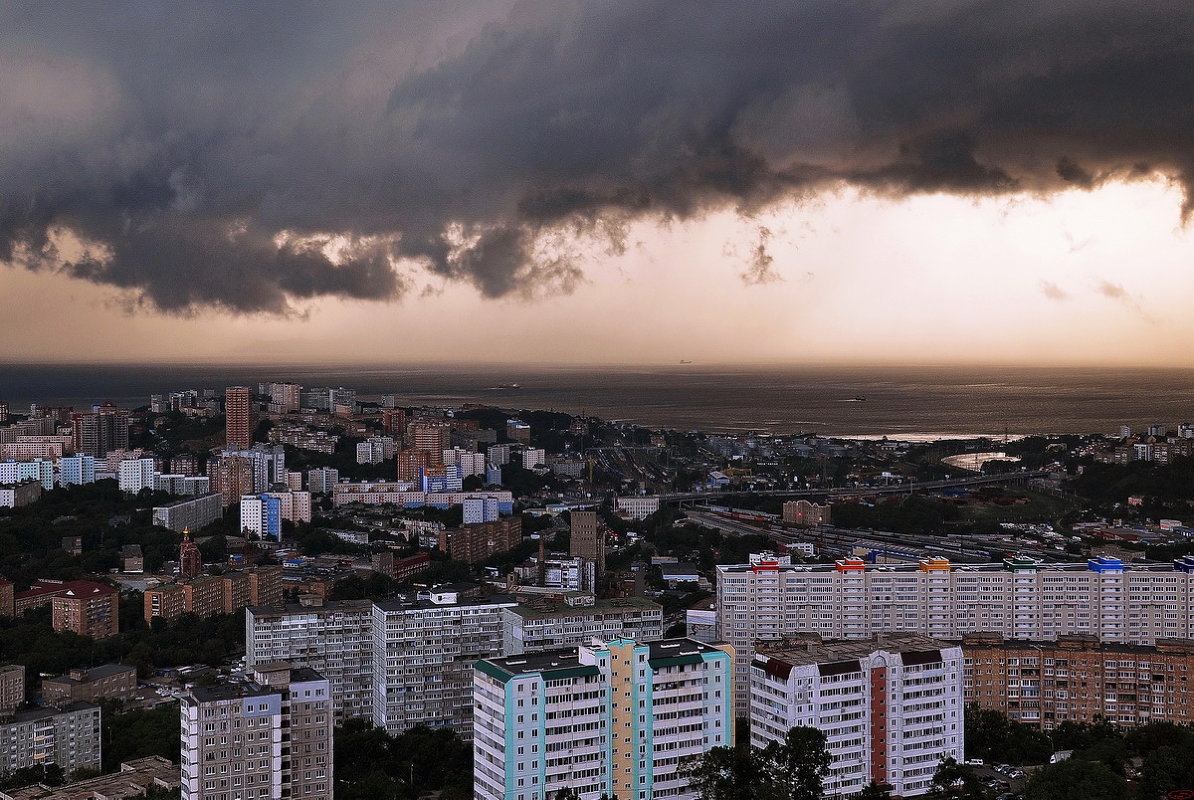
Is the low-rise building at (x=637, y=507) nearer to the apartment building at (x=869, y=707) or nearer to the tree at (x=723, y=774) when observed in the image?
the apartment building at (x=869, y=707)

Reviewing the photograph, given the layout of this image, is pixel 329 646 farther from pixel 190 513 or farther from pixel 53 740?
pixel 190 513

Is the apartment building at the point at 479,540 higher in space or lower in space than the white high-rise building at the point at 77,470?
lower

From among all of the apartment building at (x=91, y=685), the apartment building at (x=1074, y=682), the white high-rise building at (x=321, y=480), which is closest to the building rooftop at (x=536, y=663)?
the apartment building at (x=1074, y=682)

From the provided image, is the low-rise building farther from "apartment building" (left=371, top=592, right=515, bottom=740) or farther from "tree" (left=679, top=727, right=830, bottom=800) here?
"tree" (left=679, top=727, right=830, bottom=800)

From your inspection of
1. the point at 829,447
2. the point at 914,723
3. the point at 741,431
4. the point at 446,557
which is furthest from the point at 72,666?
the point at 741,431

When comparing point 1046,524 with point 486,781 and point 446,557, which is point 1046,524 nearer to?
point 446,557

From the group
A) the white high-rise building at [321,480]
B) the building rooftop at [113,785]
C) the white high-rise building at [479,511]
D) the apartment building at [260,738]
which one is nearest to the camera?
the apartment building at [260,738]

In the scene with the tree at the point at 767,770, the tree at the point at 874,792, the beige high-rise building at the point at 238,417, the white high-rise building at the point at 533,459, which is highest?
the beige high-rise building at the point at 238,417

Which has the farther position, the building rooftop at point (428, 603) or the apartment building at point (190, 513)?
the apartment building at point (190, 513)
